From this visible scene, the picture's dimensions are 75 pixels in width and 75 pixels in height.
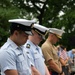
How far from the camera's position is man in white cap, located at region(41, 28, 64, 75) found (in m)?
6.33

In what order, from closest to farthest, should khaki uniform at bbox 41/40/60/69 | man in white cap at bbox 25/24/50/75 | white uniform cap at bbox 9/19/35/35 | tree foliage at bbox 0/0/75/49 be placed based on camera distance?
white uniform cap at bbox 9/19/35/35, man in white cap at bbox 25/24/50/75, khaki uniform at bbox 41/40/60/69, tree foliage at bbox 0/0/75/49

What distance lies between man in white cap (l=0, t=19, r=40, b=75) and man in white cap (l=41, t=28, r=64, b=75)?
2206mm

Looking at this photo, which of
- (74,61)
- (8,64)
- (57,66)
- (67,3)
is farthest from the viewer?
(67,3)

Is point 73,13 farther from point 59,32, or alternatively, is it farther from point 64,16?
point 59,32

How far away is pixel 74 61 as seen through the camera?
12234 mm

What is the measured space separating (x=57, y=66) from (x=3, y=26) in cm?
1306

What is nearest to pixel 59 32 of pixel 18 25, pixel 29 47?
pixel 29 47

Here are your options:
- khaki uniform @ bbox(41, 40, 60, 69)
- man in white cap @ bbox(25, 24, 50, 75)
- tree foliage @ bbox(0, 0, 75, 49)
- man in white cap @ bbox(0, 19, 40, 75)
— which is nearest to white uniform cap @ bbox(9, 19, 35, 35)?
man in white cap @ bbox(0, 19, 40, 75)

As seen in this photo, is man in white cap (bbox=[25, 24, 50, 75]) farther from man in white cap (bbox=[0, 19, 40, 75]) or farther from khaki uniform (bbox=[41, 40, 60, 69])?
khaki uniform (bbox=[41, 40, 60, 69])

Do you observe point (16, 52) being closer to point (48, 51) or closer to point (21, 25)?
point (21, 25)

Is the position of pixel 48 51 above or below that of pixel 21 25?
above

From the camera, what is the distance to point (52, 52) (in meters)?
6.40

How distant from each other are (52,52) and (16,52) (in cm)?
245

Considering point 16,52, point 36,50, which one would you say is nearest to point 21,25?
point 16,52
